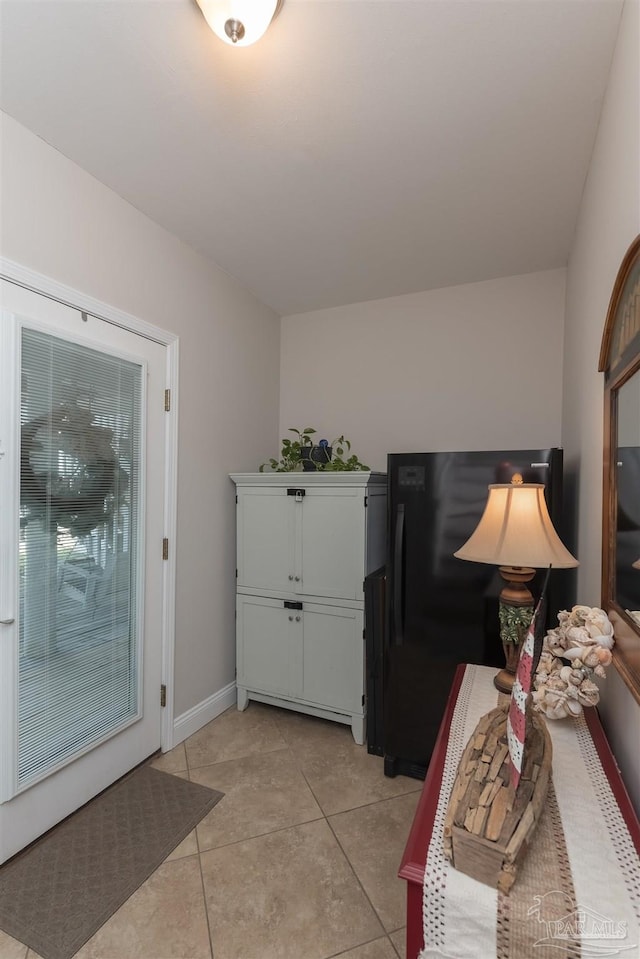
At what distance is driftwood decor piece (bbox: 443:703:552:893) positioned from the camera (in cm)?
73

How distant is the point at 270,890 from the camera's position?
156 cm

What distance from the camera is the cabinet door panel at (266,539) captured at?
2.70 meters

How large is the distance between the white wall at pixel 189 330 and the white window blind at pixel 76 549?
314 millimetres

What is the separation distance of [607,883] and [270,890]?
4.26 feet

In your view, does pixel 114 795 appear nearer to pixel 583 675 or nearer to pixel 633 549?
pixel 583 675

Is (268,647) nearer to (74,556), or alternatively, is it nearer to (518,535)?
(74,556)

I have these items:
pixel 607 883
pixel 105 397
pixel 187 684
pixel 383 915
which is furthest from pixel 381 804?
pixel 105 397

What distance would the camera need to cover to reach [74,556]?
193 centimetres

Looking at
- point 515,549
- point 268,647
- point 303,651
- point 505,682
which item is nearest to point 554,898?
point 505,682

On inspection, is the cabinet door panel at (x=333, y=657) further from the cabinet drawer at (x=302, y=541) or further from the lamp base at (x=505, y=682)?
the lamp base at (x=505, y=682)

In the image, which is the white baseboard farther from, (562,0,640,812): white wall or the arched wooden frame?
the arched wooden frame

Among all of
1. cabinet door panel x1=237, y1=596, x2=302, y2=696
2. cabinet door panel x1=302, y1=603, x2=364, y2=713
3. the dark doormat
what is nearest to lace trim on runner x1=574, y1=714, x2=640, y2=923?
cabinet door panel x1=302, y1=603, x2=364, y2=713

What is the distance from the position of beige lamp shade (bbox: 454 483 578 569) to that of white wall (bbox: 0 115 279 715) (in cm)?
165

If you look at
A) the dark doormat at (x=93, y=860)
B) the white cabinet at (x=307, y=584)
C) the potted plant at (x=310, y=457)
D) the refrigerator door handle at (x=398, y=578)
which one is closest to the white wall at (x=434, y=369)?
the potted plant at (x=310, y=457)
